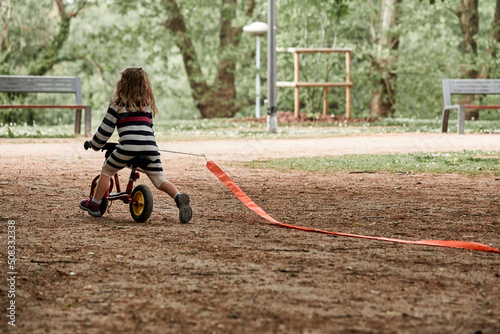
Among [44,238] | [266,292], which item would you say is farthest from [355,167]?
[266,292]

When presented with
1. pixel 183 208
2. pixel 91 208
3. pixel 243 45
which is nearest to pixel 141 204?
pixel 183 208

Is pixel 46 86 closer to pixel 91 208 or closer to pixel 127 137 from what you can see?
pixel 91 208

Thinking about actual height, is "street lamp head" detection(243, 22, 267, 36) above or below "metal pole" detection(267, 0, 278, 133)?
above

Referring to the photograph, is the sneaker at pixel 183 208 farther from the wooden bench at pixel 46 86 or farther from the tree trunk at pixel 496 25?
the tree trunk at pixel 496 25

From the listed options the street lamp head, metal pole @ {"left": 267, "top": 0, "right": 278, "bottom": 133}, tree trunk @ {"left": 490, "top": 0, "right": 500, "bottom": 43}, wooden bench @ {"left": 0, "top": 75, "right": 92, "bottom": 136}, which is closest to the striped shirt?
wooden bench @ {"left": 0, "top": 75, "right": 92, "bottom": 136}

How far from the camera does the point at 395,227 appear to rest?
17.4 ft

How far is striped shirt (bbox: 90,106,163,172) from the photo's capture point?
5.38m

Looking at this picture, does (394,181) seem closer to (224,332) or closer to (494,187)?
(494,187)

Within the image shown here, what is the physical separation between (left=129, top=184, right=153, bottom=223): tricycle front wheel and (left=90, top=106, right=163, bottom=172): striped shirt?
194mm

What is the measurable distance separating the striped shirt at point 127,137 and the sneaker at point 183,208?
32 centimetres

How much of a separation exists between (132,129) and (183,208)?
68cm

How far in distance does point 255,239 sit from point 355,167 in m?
4.52

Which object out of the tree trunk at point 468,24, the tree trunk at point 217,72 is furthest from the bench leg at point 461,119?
the tree trunk at point 468,24

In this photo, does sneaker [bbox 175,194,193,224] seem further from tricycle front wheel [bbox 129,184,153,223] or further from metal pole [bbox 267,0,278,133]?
metal pole [bbox 267,0,278,133]
